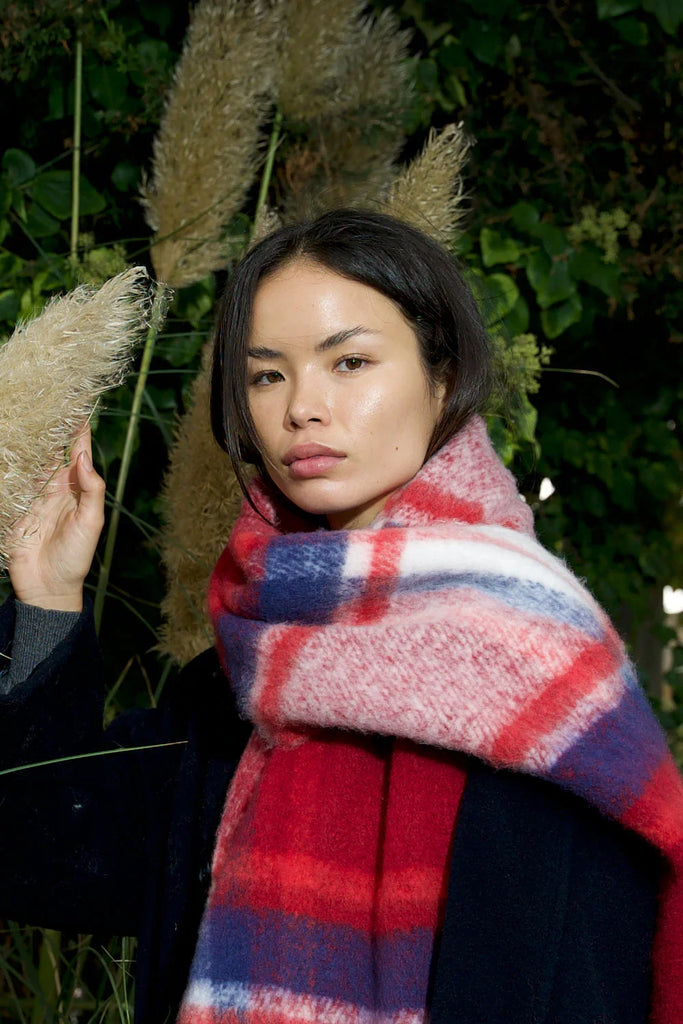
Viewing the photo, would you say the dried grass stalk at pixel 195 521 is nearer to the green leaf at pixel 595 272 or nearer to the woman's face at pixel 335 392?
the woman's face at pixel 335 392

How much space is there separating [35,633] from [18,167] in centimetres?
116

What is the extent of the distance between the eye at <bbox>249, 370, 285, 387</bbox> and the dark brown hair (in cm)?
1

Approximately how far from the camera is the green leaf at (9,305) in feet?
6.43

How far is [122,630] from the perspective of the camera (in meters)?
2.19

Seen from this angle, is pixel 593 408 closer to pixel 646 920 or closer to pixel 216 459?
pixel 216 459

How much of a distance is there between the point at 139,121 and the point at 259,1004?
1642mm

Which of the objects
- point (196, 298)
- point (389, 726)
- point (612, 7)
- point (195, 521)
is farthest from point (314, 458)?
point (612, 7)

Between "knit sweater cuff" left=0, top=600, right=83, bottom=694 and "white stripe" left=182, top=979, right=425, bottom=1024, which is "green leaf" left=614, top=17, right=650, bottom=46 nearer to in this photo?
"knit sweater cuff" left=0, top=600, right=83, bottom=694

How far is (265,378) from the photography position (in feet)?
4.17

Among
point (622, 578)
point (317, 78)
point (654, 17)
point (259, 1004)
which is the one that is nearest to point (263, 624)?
point (259, 1004)

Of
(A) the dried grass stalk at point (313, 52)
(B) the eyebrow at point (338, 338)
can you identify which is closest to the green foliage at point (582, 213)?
(A) the dried grass stalk at point (313, 52)

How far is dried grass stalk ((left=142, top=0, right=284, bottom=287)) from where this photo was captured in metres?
1.73

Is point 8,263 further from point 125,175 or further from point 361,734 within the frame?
point 361,734

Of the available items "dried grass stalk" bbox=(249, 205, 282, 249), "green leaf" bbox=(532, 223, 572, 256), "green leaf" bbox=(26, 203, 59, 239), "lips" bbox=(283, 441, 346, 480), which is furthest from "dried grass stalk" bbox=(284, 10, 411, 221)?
"lips" bbox=(283, 441, 346, 480)
